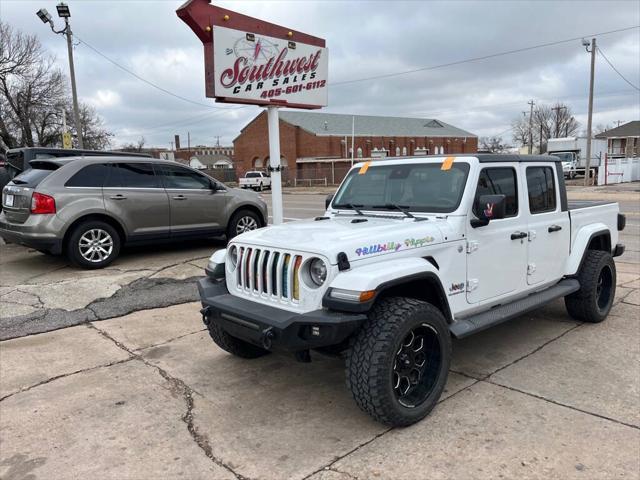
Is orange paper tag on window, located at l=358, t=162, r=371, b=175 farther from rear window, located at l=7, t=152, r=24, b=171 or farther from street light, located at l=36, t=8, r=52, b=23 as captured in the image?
street light, located at l=36, t=8, r=52, b=23

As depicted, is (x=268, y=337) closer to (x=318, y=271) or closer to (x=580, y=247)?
(x=318, y=271)

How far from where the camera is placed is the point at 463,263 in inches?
151

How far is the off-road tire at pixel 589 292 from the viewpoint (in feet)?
16.7

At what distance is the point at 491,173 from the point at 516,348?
5.32 feet

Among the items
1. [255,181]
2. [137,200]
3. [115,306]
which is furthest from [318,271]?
[255,181]

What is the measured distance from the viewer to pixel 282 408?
360 centimetres

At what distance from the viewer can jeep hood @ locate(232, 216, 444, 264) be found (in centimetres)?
327

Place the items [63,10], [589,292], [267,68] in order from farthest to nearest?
1. [63,10]
2. [267,68]
3. [589,292]

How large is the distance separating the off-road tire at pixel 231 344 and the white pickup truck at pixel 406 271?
0.01 metres

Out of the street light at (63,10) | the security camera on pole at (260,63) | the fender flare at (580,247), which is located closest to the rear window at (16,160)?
the security camera on pole at (260,63)

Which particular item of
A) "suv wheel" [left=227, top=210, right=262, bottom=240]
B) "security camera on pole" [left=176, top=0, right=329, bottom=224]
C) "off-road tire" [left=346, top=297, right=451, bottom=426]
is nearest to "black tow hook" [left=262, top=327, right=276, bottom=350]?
"off-road tire" [left=346, top=297, right=451, bottom=426]

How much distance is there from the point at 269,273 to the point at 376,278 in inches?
31.0

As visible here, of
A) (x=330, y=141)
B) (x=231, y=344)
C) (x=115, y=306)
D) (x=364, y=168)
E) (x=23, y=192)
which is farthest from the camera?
(x=330, y=141)

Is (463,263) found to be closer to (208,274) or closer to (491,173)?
(491,173)
